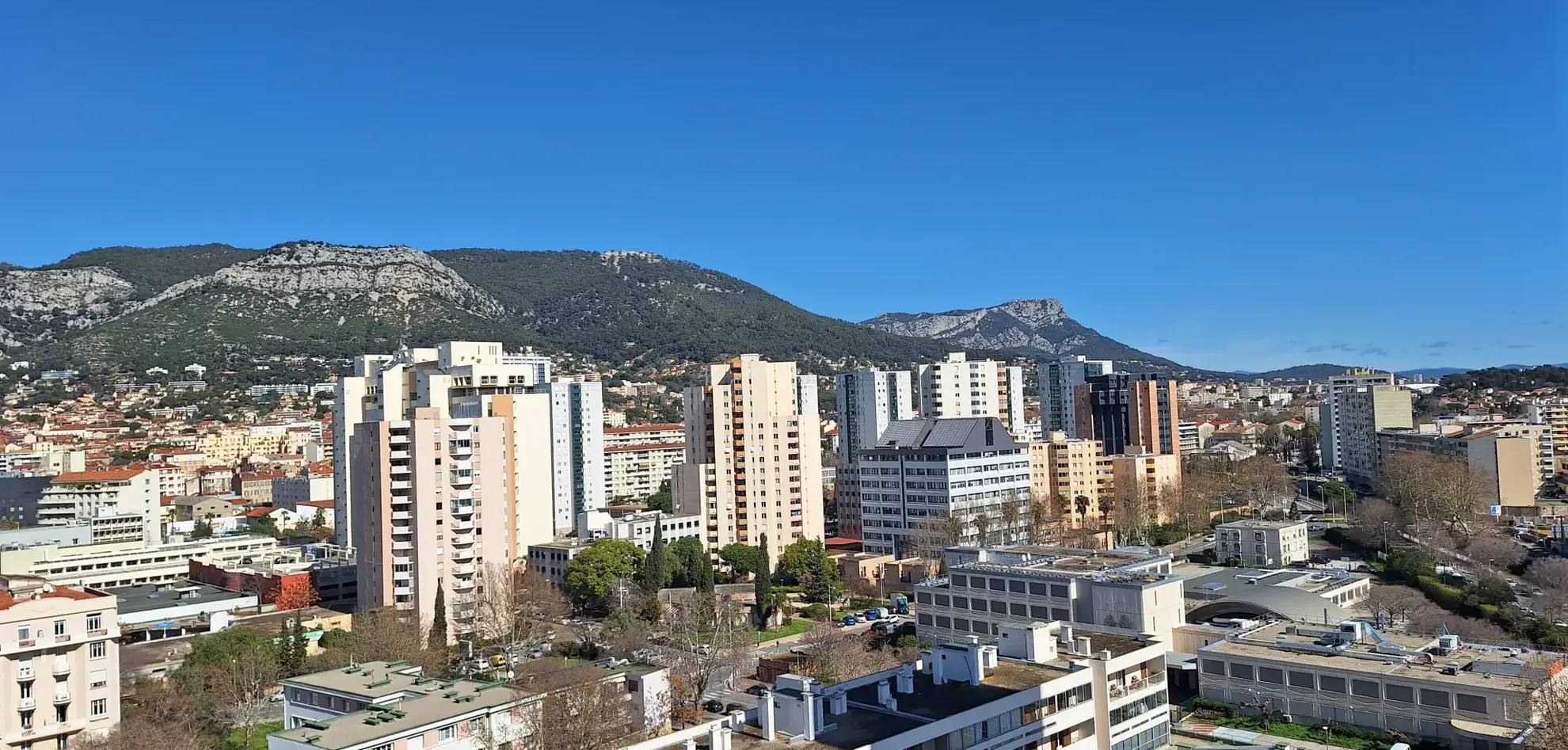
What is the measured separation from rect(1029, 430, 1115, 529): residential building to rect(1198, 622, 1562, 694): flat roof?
35.8 m

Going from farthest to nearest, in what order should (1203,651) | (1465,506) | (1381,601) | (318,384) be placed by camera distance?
(318,384) < (1465,506) < (1381,601) < (1203,651)

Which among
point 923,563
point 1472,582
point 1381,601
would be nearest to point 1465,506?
point 1472,582

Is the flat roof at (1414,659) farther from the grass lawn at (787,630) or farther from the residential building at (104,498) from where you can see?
the residential building at (104,498)

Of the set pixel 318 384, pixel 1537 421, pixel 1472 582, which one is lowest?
pixel 1472 582

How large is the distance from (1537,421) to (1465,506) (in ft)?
98.8

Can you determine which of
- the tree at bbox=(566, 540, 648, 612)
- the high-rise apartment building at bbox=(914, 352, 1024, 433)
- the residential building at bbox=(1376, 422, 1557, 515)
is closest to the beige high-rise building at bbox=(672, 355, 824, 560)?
the tree at bbox=(566, 540, 648, 612)

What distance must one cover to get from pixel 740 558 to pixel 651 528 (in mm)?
4505

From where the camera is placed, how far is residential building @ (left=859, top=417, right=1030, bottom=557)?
54594 millimetres

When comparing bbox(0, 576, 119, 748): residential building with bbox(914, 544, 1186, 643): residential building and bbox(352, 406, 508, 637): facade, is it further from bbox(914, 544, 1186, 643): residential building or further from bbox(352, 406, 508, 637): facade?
bbox(914, 544, 1186, 643): residential building

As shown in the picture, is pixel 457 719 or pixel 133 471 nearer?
pixel 457 719

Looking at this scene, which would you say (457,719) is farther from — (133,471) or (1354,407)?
(1354,407)

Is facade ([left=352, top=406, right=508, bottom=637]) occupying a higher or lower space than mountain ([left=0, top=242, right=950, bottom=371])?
lower

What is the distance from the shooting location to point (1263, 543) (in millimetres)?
50938

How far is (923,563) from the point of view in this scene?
163 ft
